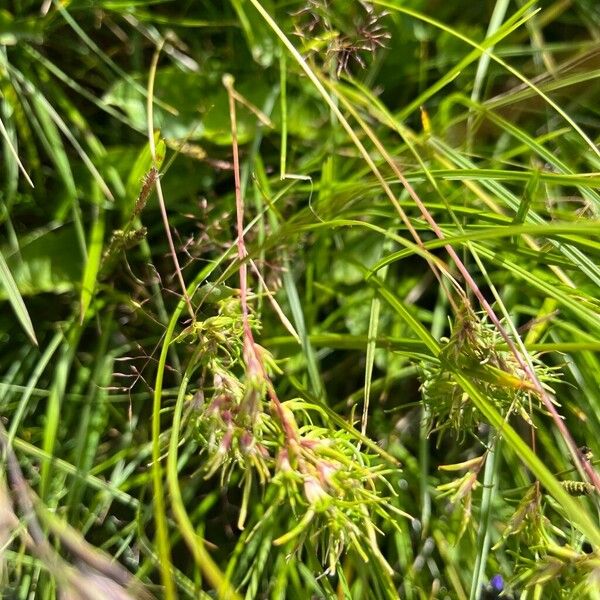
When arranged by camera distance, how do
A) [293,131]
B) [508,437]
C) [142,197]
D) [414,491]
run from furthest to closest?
[293,131] < [414,491] < [142,197] < [508,437]

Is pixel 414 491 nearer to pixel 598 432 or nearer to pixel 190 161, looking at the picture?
pixel 598 432

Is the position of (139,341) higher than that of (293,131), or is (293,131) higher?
(293,131)

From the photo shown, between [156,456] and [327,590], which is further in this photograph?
[327,590]

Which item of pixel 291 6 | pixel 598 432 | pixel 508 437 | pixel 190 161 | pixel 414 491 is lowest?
pixel 414 491

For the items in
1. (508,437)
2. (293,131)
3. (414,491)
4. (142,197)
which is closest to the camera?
(508,437)

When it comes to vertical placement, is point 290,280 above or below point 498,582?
above

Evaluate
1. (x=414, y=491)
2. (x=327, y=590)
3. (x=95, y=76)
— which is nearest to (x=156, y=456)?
(x=327, y=590)

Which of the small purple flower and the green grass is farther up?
the green grass

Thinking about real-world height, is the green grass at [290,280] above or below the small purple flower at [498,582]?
above
